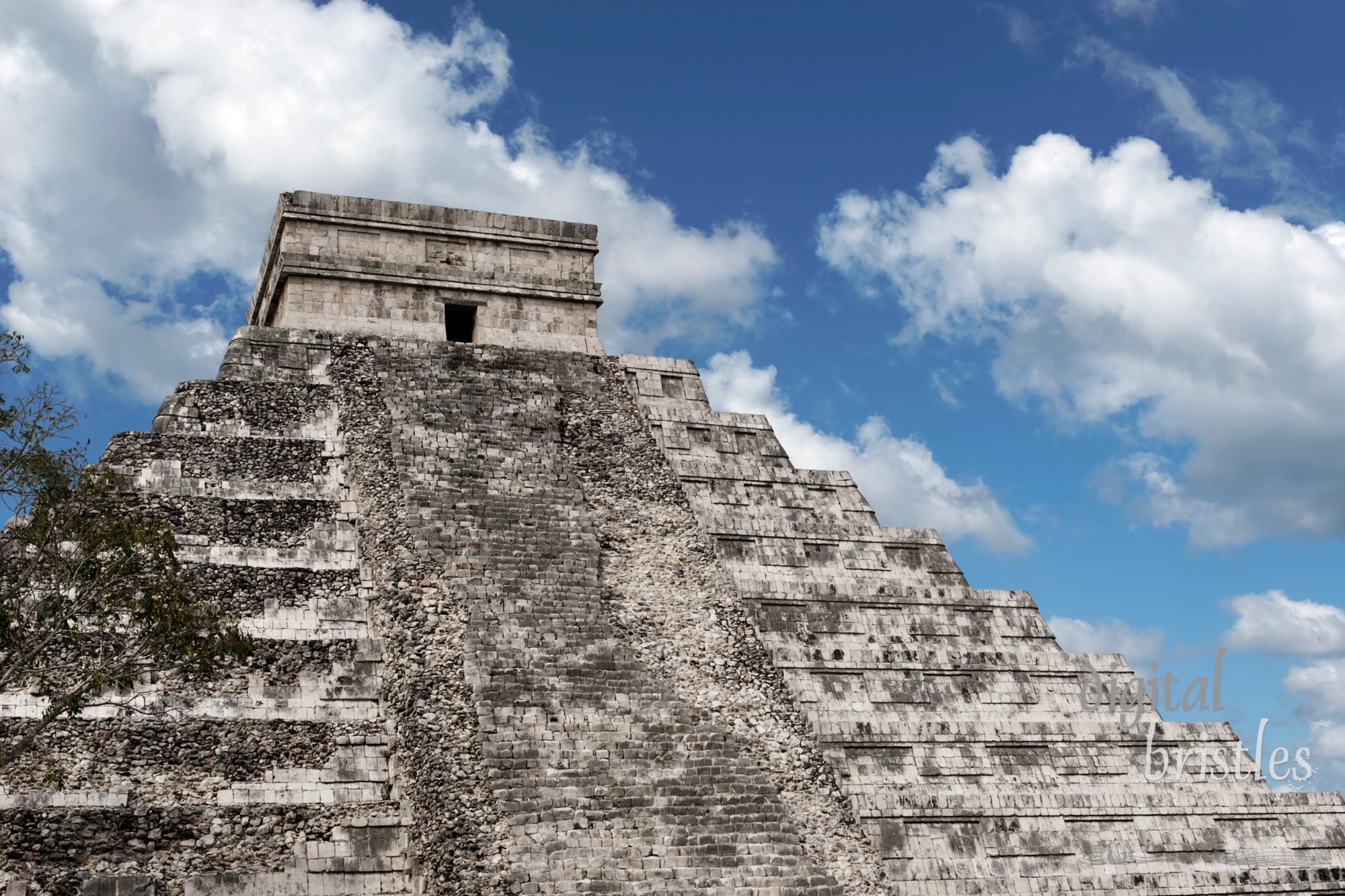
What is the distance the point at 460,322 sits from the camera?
20188 millimetres

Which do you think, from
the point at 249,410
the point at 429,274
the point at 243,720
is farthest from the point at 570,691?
the point at 429,274

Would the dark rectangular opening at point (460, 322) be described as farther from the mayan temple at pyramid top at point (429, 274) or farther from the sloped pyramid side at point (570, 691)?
the sloped pyramid side at point (570, 691)

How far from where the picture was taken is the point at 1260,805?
55.5ft

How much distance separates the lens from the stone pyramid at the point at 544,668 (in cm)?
Answer: 1325

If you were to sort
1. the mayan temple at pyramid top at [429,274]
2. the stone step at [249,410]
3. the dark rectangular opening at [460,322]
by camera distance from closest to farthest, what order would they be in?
the stone step at [249,410], the mayan temple at pyramid top at [429,274], the dark rectangular opening at [460,322]

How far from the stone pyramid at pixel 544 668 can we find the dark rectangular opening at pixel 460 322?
5 centimetres

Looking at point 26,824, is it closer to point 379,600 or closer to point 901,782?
point 379,600

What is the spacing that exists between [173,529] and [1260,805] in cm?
1288

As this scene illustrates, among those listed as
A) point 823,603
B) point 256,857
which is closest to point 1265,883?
point 823,603

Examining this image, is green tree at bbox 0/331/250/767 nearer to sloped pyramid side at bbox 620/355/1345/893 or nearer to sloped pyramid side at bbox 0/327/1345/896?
sloped pyramid side at bbox 0/327/1345/896

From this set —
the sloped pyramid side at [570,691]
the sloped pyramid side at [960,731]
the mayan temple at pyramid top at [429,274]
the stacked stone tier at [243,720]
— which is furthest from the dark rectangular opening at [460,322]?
the sloped pyramid side at [960,731]

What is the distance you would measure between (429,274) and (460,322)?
0.83 metres

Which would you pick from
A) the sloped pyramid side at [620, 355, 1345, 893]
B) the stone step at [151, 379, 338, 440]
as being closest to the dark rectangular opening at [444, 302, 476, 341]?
the stone step at [151, 379, 338, 440]

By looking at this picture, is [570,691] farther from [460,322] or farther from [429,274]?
[429,274]
